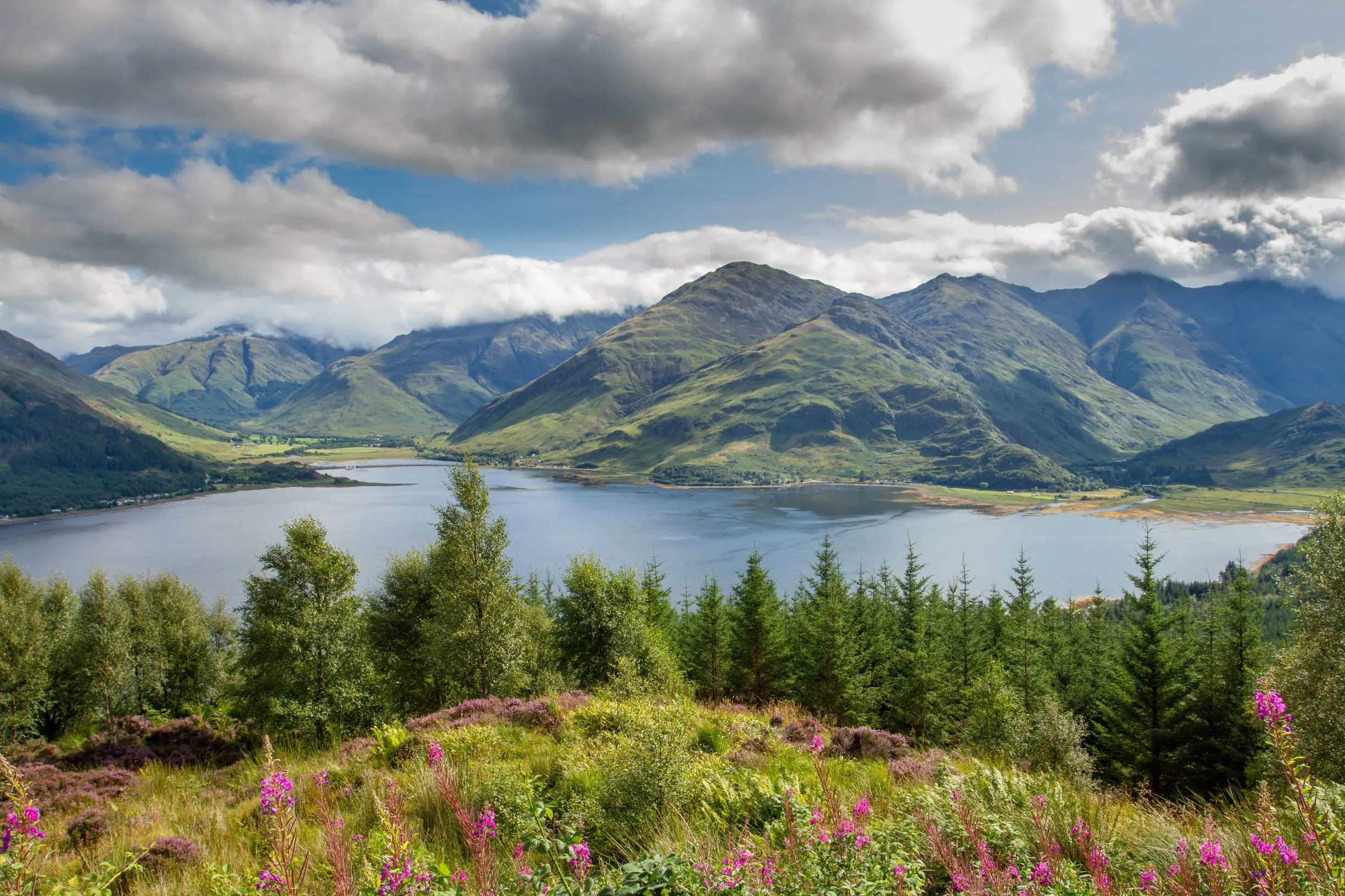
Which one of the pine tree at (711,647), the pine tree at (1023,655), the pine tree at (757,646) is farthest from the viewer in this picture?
the pine tree at (711,647)

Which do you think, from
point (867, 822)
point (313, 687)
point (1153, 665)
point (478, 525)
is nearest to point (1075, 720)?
point (1153, 665)

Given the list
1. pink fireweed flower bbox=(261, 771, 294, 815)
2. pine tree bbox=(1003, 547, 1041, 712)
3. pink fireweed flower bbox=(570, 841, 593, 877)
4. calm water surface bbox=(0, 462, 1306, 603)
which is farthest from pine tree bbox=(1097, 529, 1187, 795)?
calm water surface bbox=(0, 462, 1306, 603)

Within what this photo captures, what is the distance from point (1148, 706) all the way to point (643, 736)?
3383 cm

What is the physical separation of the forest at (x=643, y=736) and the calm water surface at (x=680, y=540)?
5897cm

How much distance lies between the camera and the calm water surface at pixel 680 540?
116 m

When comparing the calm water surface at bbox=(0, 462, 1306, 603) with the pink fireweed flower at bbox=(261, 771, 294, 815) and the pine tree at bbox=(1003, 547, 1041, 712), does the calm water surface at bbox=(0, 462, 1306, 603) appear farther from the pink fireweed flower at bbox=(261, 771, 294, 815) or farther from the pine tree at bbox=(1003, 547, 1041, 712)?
the pink fireweed flower at bbox=(261, 771, 294, 815)

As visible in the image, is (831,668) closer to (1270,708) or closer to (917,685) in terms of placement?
(917,685)

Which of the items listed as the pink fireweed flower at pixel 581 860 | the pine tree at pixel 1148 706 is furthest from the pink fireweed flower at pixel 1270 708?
the pine tree at pixel 1148 706

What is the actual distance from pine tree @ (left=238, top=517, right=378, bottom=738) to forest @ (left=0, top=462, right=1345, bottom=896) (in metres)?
0.12

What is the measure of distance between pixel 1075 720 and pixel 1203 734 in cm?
493

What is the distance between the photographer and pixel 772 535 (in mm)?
149375

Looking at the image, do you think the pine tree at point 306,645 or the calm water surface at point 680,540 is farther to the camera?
the calm water surface at point 680,540

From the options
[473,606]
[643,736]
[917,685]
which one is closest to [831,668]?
[917,685]

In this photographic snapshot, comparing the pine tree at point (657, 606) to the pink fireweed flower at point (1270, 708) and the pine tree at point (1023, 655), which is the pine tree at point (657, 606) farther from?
the pink fireweed flower at point (1270, 708)
